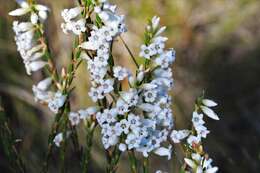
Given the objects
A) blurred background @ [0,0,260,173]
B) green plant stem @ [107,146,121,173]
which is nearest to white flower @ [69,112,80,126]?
green plant stem @ [107,146,121,173]

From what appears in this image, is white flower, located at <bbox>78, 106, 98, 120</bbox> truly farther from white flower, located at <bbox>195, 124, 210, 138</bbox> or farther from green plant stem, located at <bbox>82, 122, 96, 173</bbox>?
white flower, located at <bbox>195, 124, 210, 138</bbox>

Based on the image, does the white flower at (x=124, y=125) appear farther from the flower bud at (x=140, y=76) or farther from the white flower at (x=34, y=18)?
the white flower at (x=34, y=18)

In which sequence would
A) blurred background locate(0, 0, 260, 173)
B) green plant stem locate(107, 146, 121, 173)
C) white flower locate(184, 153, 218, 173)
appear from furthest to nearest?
1. blurred background locate(0, 0, 260, 173)
2. green plant stem locate(107, 146, 121, 173)
3. white flower locate(184, 153, 218, 173)

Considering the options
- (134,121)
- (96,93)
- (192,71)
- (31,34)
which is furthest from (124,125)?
(192,71)

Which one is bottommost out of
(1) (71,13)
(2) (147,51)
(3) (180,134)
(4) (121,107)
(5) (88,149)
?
(5) (88,149)

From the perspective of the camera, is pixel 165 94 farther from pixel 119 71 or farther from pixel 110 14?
pixel 110 14

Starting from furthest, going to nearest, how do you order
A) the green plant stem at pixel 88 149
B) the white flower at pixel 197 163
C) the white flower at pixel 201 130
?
the green plant stem at pixel 88 149 < the white flower at pixel 201 130 < the white flower at pixel 197 163

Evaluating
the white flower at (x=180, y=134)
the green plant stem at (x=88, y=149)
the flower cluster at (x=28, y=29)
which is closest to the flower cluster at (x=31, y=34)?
the flower cluster at (x=28, y=29)

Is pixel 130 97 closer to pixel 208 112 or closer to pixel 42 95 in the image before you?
pixel 208 112

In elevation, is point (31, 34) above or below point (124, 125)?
above

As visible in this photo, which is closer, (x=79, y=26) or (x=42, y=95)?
(x=79, y=26)
